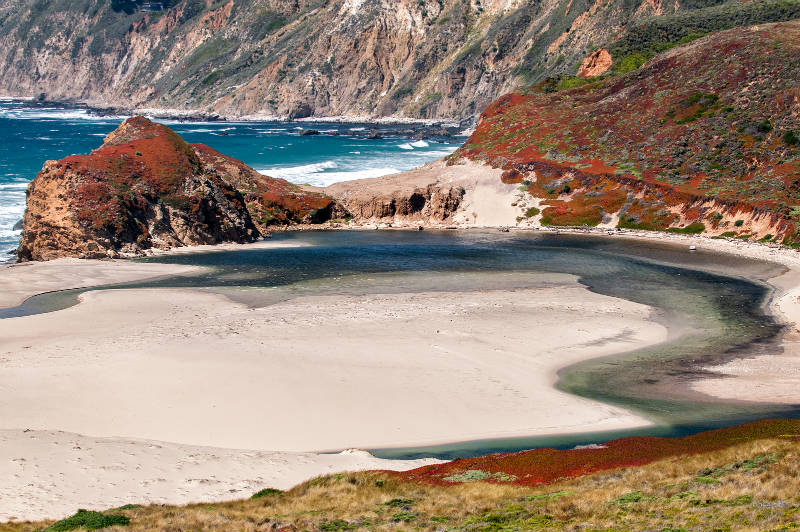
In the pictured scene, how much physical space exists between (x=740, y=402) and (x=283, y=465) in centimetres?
1839

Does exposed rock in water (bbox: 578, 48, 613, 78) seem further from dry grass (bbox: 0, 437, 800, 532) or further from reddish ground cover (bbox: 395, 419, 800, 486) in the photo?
dry grass (bbox: 0, 437, 800, 532)

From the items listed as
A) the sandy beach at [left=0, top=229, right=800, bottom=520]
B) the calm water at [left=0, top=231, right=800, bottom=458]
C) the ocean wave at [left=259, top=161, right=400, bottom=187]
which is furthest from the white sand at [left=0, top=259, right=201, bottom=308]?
the ocean wave at [left=259, top=161, right=400, bottom=187]

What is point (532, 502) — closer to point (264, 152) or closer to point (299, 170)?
point (299, 170)

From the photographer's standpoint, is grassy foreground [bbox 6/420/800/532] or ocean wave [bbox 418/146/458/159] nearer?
grassy foreground [bbox 6/420/800/532]

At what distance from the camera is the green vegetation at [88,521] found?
57.5 ft

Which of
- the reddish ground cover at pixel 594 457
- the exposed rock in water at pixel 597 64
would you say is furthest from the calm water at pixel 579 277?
the exposed rock in water at pixel 597 64

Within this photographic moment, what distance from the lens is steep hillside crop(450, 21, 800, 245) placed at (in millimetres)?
73562

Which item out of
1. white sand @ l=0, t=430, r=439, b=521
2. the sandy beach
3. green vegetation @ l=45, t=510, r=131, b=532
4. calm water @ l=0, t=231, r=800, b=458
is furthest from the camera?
calm water @ l=0, t=231, r=800, b=458

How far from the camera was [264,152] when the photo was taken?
143375 millimetres

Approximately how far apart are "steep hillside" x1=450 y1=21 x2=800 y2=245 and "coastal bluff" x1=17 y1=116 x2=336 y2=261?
1280 inches

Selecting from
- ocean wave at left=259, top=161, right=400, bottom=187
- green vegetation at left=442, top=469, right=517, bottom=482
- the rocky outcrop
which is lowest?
green vegetation at left=442, top=469, right=517, bottom=482

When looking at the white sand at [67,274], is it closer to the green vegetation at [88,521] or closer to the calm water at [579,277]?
the calm water at [579,277]

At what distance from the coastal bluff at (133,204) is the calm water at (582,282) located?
493cm

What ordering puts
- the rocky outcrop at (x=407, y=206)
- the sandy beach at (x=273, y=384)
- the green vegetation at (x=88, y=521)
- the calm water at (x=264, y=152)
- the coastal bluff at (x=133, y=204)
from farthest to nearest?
the calm water at (x=264, y=152), the rocky outcrop at (x=407, y=206), the coastal bluff at (x=133, y=204), the sandy beach at (x=273, y=384), the green vegetation at (x=88, y=521)
